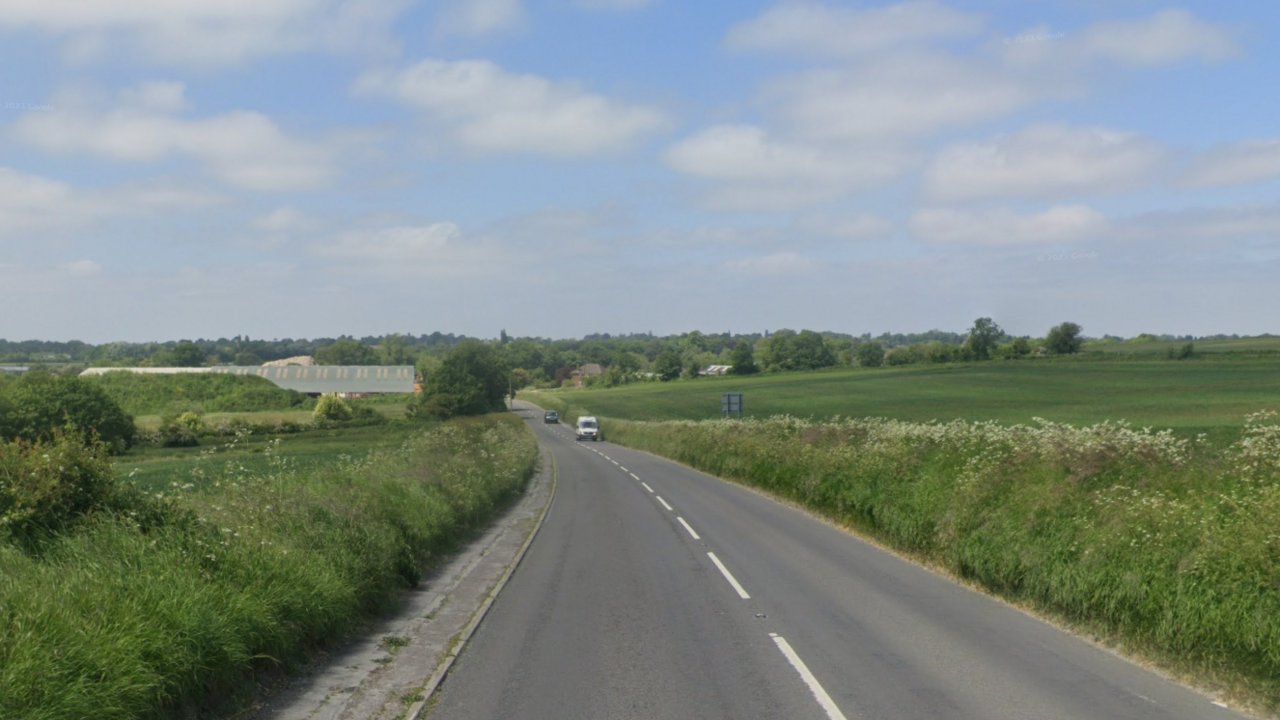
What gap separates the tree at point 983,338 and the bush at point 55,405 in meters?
99.4

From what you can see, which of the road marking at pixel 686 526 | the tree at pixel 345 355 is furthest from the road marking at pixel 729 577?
the tree at pixel 345 355

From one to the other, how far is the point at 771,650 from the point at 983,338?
115853 mm

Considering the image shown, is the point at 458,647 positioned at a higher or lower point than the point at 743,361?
lower

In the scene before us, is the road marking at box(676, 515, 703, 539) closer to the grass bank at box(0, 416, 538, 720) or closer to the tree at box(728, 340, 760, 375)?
the grass bank at box(0, 416, 538, 720)

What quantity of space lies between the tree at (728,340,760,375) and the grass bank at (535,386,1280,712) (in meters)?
132

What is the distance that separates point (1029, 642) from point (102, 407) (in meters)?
42.0

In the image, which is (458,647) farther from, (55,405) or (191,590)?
(55,405)

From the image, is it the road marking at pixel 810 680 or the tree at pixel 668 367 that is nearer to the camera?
the road marking at pixel 810 680

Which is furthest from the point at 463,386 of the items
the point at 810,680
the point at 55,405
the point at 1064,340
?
the point at 810,680

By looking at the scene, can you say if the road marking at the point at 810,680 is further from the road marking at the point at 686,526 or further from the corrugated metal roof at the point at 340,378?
the corrugated metal roof at the point at 340,378

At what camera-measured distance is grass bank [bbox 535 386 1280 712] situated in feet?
26.0

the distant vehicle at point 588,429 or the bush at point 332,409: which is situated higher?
the bush at point 332,409

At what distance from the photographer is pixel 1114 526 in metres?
10.1

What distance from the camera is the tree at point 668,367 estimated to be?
6781 inches
